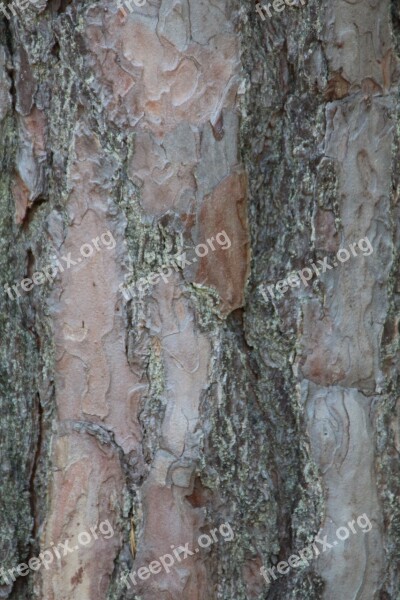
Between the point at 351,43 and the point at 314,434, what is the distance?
1.75 ft

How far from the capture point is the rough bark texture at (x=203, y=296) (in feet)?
3.09

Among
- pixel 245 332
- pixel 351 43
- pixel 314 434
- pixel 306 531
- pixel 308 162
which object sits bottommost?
pixel 306 531

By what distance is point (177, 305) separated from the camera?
0.95 m

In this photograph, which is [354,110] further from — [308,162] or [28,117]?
[28,117]

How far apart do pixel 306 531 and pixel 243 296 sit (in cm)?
34

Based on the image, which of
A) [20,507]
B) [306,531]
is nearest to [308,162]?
[306,531]

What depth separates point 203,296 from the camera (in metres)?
0.96

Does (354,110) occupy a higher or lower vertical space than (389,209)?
higher

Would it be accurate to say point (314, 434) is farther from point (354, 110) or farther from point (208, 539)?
point (354, 110)

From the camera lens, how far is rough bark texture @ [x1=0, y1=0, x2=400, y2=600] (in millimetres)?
942

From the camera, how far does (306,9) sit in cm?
96

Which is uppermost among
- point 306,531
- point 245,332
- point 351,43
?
point 351,43

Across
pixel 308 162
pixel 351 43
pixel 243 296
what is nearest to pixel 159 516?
pixel 243 296

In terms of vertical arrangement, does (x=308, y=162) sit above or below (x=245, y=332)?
above
